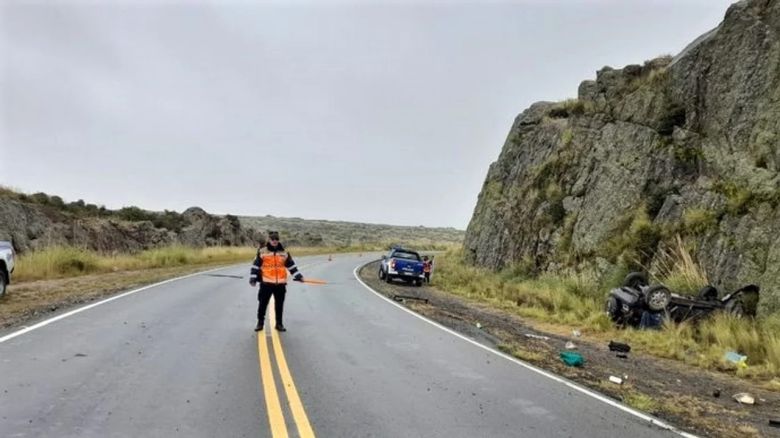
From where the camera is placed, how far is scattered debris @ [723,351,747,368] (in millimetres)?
10531

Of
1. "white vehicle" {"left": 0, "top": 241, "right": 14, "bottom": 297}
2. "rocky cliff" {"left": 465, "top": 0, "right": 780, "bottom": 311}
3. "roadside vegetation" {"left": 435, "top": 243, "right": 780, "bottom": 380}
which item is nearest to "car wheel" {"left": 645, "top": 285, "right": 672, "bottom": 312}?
"roadside vegetation" {"left": 435, "top": 243, "right": 780, "bottom": 380}

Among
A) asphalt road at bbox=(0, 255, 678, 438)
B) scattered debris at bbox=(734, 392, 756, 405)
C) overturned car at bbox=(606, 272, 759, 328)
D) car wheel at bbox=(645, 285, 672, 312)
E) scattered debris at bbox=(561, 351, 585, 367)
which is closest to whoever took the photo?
asphalt road at bbox=(0, 255, 678, 438)

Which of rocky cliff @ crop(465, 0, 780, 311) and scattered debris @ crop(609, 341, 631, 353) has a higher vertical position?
rocky cliff @ crop(465, 0, 780, 311)

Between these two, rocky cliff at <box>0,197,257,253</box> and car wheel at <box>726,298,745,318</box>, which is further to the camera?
rocky cliff at <box>0,197,257,253</box>

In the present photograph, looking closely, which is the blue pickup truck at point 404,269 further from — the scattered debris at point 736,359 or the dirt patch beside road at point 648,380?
the scattered debris at point 736,359

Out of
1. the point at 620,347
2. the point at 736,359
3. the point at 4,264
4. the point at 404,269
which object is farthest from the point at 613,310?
the point at 4,264

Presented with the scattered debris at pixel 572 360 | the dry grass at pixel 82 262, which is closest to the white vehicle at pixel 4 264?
the dry grass at pixel 82 262

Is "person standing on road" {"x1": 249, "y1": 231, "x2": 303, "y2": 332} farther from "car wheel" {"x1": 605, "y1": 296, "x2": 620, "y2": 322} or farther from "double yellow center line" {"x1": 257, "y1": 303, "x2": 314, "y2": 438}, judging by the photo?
"car wheel" {"x1": 605, "y1": 296, "x2": 620, "y2": 322}

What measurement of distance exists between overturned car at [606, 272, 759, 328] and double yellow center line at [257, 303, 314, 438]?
26.8 ft

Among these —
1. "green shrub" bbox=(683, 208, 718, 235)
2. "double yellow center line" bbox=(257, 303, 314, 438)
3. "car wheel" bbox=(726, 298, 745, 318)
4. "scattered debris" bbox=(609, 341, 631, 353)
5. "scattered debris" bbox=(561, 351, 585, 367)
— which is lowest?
"scattered debris" bbox=(609, 341, 631, 353)

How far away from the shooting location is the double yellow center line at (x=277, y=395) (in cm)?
578

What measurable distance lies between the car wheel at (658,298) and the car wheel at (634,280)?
6.36 feet

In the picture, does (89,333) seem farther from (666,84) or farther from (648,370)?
(666,84)

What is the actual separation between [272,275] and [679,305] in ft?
28.6
